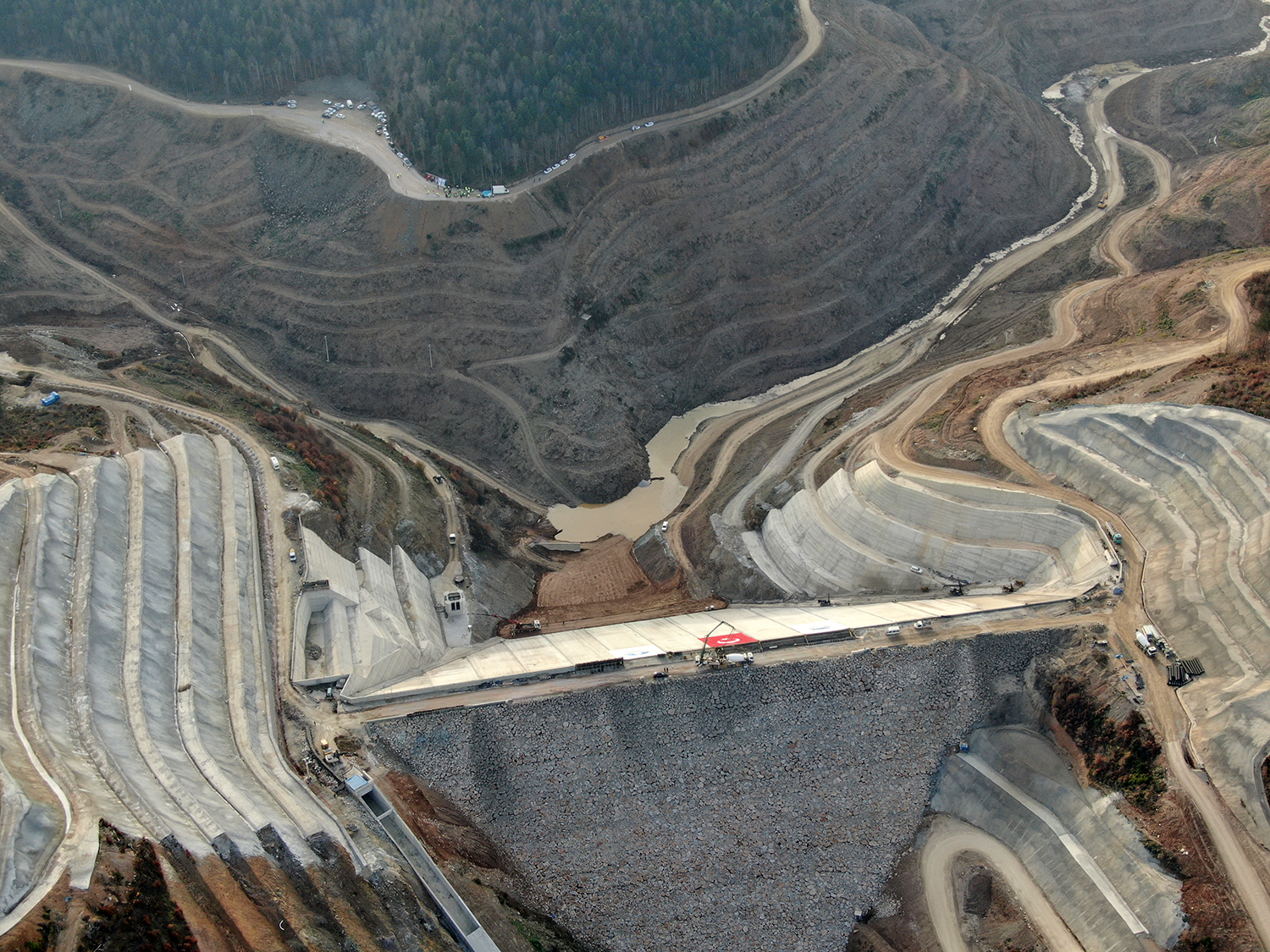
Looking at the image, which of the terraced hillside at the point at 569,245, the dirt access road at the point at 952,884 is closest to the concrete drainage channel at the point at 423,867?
the dirt access road at the point at 952,884

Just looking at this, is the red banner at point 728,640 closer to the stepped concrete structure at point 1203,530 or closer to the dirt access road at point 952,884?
the dirt access road at point 952,884

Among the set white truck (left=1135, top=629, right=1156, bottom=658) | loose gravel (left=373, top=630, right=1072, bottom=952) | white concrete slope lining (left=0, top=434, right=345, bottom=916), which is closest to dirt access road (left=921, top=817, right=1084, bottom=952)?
loose gravel (left=373, top=630, right=1072, bottom=952)

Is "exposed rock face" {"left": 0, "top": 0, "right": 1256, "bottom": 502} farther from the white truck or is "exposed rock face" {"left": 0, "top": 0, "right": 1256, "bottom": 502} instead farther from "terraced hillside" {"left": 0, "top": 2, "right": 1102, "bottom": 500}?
the white truck

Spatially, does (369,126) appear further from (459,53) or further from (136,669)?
(136,669)

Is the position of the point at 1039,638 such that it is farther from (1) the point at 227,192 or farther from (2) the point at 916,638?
(1) the point at 227,192

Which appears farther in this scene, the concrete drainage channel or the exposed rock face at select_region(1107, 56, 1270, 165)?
the exposed rock face at select_region(1107, 56, 1270, 165)

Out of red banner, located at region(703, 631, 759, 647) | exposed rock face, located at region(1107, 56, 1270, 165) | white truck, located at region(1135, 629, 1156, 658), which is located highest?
exposed rock face, located at region(1107, 56, 1270, 165)
